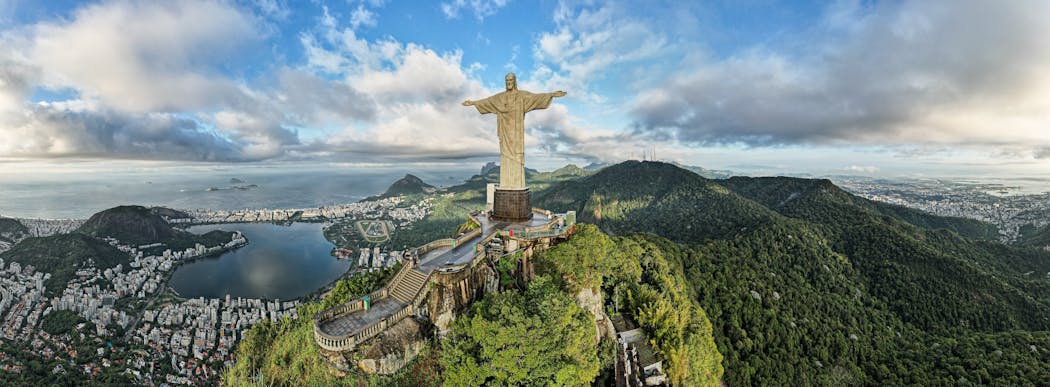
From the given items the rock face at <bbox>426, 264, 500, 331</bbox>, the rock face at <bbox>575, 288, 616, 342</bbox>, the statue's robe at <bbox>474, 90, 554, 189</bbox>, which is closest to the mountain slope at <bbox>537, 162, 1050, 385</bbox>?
the rock face at <bbox>575, 288, 616, 342</bbox>

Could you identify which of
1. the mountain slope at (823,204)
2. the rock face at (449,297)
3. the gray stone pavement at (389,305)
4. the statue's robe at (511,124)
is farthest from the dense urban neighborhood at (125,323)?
the mountain slope at (823,204)

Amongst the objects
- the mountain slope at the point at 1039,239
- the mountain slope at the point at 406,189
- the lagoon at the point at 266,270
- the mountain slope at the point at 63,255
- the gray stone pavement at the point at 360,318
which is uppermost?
the gray stone pavement at the point at 360,318

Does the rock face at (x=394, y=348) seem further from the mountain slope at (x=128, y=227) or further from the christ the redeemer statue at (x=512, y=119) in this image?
the mountain slope at (x=128, y=227)

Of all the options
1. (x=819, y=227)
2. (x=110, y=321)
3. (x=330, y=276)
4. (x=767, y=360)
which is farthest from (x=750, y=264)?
(x=110, y=321)

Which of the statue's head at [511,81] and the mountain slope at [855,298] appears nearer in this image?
the statue's head at [511,81]

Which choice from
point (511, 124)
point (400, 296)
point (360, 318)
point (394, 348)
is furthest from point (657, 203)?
point (394, 348)

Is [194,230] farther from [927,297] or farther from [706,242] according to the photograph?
[927,297]

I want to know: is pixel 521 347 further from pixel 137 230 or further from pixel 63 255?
pixel 137 230

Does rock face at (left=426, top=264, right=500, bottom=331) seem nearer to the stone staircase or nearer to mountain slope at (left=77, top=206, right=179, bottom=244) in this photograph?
the stone staircase
